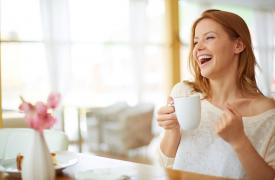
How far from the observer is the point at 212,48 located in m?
1.50

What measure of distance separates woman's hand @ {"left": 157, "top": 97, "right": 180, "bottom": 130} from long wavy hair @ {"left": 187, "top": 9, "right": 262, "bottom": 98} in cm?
33

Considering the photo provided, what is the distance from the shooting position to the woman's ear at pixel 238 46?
1539 mm

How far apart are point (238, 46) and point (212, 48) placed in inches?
4.8

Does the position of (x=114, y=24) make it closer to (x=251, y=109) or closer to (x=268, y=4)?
(x=268, y=4)

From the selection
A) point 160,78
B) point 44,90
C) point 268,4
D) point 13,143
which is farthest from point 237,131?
point 268,4

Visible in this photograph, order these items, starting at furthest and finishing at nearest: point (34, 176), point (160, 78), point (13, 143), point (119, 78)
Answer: point (160, 78) → point (119, 78) → point (13, 143) → point (34, 176)

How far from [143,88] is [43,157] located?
497 cm

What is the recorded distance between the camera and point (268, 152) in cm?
147

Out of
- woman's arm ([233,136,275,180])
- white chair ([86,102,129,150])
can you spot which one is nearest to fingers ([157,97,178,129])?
woman's arm ([233,136,275,180])

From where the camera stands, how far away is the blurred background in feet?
15.7

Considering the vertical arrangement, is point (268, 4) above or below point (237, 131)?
above

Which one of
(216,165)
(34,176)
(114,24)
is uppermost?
(114,24)

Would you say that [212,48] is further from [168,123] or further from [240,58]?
[168,123]

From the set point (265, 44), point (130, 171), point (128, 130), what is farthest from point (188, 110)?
point (265, 44)
